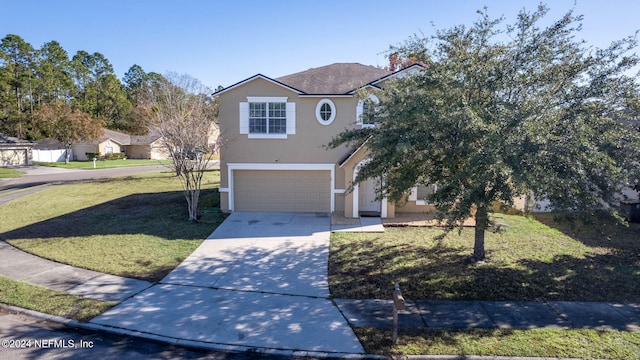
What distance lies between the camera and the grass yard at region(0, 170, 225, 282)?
10156 mm

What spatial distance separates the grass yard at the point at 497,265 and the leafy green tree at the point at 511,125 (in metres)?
1.63

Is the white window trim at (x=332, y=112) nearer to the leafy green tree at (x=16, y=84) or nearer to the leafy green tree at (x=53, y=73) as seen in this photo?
the leafy green tree at (x=16, y=84)

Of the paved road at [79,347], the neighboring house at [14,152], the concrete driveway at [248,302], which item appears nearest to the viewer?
the paved road at [79,347]

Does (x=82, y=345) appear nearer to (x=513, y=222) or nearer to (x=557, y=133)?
(x=557, y=133)

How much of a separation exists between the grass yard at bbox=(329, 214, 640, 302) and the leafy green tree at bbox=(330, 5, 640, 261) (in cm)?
163

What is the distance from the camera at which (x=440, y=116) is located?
277 inches

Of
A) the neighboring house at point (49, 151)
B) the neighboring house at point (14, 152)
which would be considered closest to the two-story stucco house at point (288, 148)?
the neighboring house at point (14, 152)

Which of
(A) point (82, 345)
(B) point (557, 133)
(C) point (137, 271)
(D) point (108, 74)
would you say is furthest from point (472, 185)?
(D) point (108, 74)

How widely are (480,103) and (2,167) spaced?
48.8 meters

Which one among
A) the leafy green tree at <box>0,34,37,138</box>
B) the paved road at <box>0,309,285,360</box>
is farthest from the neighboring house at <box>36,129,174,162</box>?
the paved road at <box>0,309,285,360</box>

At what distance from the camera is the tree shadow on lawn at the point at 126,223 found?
1282cm

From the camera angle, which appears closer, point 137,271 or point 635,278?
point 635,278

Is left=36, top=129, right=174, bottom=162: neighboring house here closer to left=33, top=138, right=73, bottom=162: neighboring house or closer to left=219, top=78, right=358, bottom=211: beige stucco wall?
left=33, top=138, right=73, bottom=162: neighboring house

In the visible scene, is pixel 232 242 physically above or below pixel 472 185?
below
